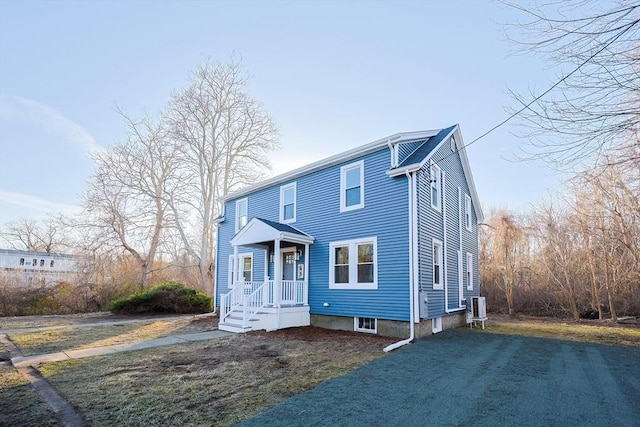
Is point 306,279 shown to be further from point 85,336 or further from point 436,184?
point 85,336

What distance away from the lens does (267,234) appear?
37.3 ft

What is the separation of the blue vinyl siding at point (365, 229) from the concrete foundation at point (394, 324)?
0.22 metres

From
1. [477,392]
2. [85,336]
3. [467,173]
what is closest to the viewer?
[477,392]

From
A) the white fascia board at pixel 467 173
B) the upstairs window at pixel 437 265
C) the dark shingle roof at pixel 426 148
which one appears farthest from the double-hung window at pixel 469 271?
the dark shingle roof at pixel 426 148

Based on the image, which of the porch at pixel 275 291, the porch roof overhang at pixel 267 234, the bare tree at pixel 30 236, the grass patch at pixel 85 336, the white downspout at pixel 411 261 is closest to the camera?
the grass patch at pixel 85 336

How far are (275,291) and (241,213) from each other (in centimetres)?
574

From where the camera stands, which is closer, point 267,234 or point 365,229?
point 365,229

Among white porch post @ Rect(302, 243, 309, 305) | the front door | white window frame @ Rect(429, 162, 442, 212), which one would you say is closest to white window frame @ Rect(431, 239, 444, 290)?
white window frame @ Rect(429, 162, 442, 212)

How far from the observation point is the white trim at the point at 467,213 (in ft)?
47.3

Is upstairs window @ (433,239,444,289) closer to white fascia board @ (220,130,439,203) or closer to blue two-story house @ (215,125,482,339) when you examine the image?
blue two-story house @ (215,125,482,339)

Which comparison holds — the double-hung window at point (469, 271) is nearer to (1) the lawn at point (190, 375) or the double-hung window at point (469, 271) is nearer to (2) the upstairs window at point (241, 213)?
(1) the lawn at point (190, 375)

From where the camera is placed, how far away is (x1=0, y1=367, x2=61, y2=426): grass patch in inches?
152

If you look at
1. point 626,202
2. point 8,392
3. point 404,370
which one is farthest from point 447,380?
point 626,202

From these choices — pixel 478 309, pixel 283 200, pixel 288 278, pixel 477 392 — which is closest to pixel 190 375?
pixel 477 392
